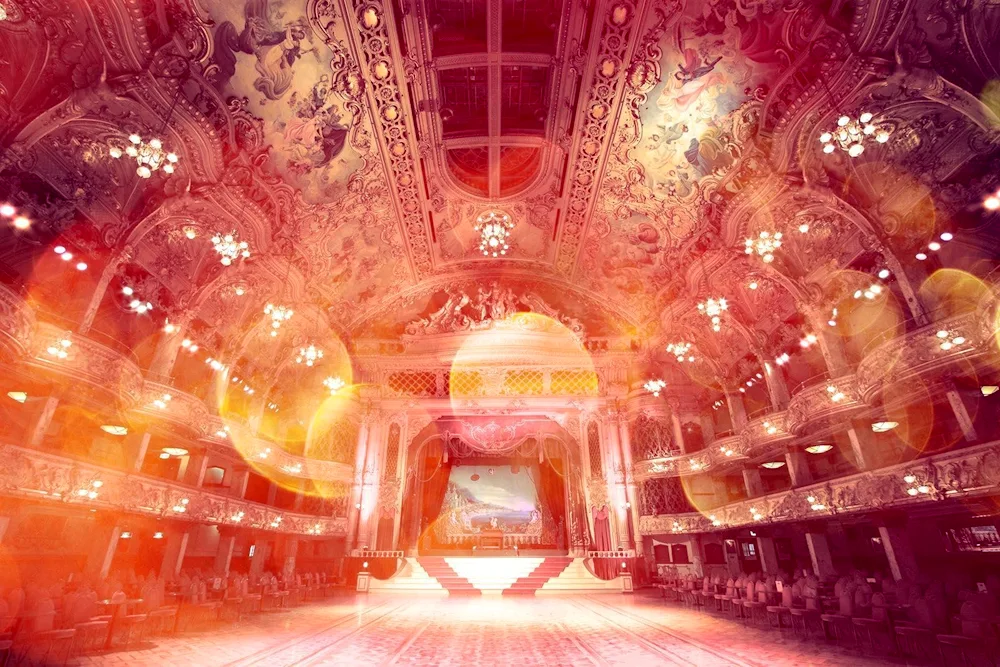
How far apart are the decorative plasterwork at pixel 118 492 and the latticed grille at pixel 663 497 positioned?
15154 mm

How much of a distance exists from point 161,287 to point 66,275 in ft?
7.25

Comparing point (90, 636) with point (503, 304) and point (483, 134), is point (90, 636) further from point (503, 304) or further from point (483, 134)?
point (503, 304)

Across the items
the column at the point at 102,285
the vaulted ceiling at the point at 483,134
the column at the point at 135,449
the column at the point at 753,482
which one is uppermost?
the vaulted ceiling at the point at 483,134

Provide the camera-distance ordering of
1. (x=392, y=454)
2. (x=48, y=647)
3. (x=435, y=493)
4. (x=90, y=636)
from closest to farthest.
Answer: (x=48, y=647) → (x=90, y=636) → (x=392, y=454) → (x=435, y=493)

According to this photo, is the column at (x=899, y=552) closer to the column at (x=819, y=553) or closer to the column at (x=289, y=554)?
the column at (x=819, y=553)

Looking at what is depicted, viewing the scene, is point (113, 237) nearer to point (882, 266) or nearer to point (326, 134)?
point (326, 134)

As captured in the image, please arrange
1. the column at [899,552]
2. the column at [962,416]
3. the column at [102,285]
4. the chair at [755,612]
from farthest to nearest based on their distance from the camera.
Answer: the column at [899,552]
the column at [102,285]
the column at [962,416]
the chair at [755,612]

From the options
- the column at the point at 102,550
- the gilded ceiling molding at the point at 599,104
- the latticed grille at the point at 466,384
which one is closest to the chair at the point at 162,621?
the column at the point at 102,550

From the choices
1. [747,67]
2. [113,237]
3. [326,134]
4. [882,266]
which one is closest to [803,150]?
[747,67]

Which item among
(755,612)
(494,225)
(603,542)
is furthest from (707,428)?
(494,225)

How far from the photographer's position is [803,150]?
1216 centimetres

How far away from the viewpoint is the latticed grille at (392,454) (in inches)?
822

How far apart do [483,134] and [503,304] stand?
8.92 meters

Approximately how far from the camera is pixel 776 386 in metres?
16.3
